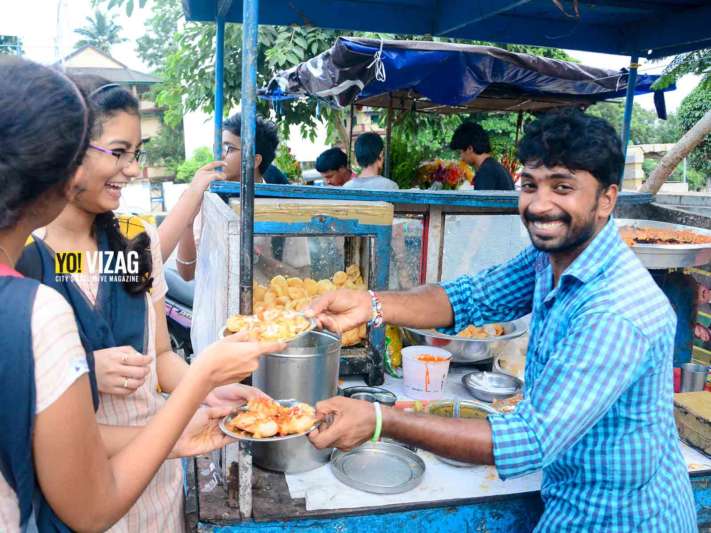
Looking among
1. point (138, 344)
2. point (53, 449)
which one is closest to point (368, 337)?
point (138, 344)

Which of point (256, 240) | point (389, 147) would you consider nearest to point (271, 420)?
point (256, 240)

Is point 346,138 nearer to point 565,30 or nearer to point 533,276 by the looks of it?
point 565,30

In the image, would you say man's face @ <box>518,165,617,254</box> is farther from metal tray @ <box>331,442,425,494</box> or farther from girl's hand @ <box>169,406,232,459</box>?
girl's hand @ <box>169,406,232,459</box>

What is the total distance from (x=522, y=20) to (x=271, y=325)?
12.3 ft

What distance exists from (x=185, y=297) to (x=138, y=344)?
407 centimetres

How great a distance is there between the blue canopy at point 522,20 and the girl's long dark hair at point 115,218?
249 centimetres

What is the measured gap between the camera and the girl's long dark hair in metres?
1.76

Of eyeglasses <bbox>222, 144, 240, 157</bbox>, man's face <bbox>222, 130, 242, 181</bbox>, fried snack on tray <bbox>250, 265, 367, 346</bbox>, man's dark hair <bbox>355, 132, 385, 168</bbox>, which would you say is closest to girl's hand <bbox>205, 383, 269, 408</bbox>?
fried snack on tray <bbox>250, 265, 367, 346</bbox>

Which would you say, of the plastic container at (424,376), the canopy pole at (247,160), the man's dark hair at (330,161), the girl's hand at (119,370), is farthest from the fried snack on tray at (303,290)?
the man's dark hair at (330,161)

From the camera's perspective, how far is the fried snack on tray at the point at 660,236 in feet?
10.9

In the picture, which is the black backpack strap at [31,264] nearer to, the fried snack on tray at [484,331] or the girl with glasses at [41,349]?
the girl with glasses at [41,349]

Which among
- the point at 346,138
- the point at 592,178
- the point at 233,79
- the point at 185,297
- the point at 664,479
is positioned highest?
the point at 233,79

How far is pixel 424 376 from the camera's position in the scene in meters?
2.75

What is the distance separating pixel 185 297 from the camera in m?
5.67
